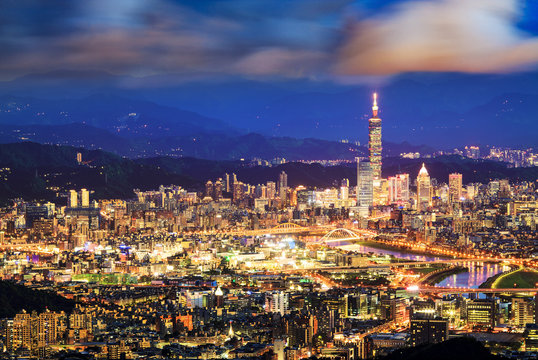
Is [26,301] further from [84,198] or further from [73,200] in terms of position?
[84,198]

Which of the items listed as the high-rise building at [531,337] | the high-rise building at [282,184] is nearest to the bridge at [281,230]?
the high-rise building at [282,184]

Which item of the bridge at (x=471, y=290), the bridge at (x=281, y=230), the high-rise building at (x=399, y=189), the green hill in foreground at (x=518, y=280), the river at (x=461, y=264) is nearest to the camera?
the bridge at (x=471, y=290)

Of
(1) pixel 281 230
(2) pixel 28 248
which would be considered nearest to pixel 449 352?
(2) pixel 28 248

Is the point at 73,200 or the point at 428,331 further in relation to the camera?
the point at 73,200

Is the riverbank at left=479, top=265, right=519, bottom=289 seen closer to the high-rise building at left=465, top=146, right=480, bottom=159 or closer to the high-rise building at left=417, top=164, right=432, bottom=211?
the high-rise building at left=417, top=164, right=432, bottom=211

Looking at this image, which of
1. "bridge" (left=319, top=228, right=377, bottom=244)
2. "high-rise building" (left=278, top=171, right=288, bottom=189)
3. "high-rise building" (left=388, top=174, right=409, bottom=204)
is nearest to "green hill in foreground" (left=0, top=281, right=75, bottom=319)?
"bridge" (left=319, top=228, right=377, bottom=244)

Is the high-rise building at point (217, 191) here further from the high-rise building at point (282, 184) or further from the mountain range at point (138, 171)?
the high-rise building at point (282, 184)
